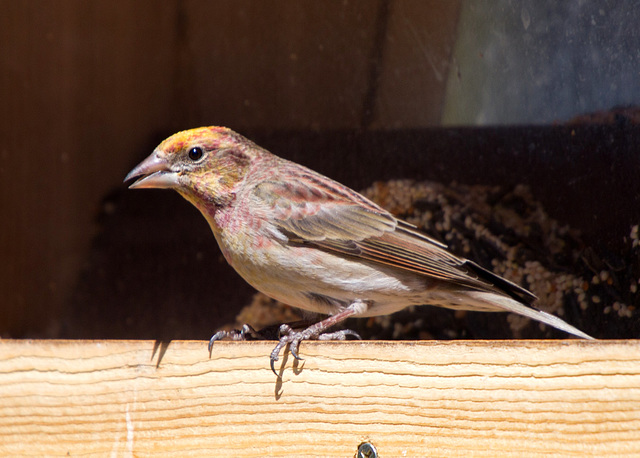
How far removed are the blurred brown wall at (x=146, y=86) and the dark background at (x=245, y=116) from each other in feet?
0.04

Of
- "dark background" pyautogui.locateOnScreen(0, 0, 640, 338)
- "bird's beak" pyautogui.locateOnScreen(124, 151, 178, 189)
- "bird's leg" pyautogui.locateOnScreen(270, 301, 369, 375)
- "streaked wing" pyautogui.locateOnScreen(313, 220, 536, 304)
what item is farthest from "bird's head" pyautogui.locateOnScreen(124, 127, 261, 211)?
"dark background" pyautogui.locateOnScreen(0, 0, 640, 338)

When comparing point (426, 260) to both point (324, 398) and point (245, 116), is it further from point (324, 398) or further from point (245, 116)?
point (245, 116)

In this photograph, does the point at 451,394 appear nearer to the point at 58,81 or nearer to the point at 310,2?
the point at 310,2

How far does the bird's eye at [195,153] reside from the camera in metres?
3.32

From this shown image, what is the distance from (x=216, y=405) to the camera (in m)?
2.60

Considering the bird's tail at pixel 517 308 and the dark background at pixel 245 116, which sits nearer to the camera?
the bird's tail at pixel 517 308

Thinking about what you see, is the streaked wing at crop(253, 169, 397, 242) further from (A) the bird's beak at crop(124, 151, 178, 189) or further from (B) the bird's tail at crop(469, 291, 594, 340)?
(B) the bird's tail at crop(469, 291, 594, 340)

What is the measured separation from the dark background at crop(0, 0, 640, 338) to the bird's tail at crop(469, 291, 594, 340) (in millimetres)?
527

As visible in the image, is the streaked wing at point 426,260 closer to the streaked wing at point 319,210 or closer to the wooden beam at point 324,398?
the streaked wing at point 319,210

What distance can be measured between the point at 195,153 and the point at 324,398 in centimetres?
147

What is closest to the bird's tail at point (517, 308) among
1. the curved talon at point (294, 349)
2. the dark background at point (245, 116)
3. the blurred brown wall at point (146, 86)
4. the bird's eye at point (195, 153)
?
the dark background at point (245, 116)

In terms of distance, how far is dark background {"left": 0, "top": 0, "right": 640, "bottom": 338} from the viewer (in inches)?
132

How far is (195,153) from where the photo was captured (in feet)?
11.0

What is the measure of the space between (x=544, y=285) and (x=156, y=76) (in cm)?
336
